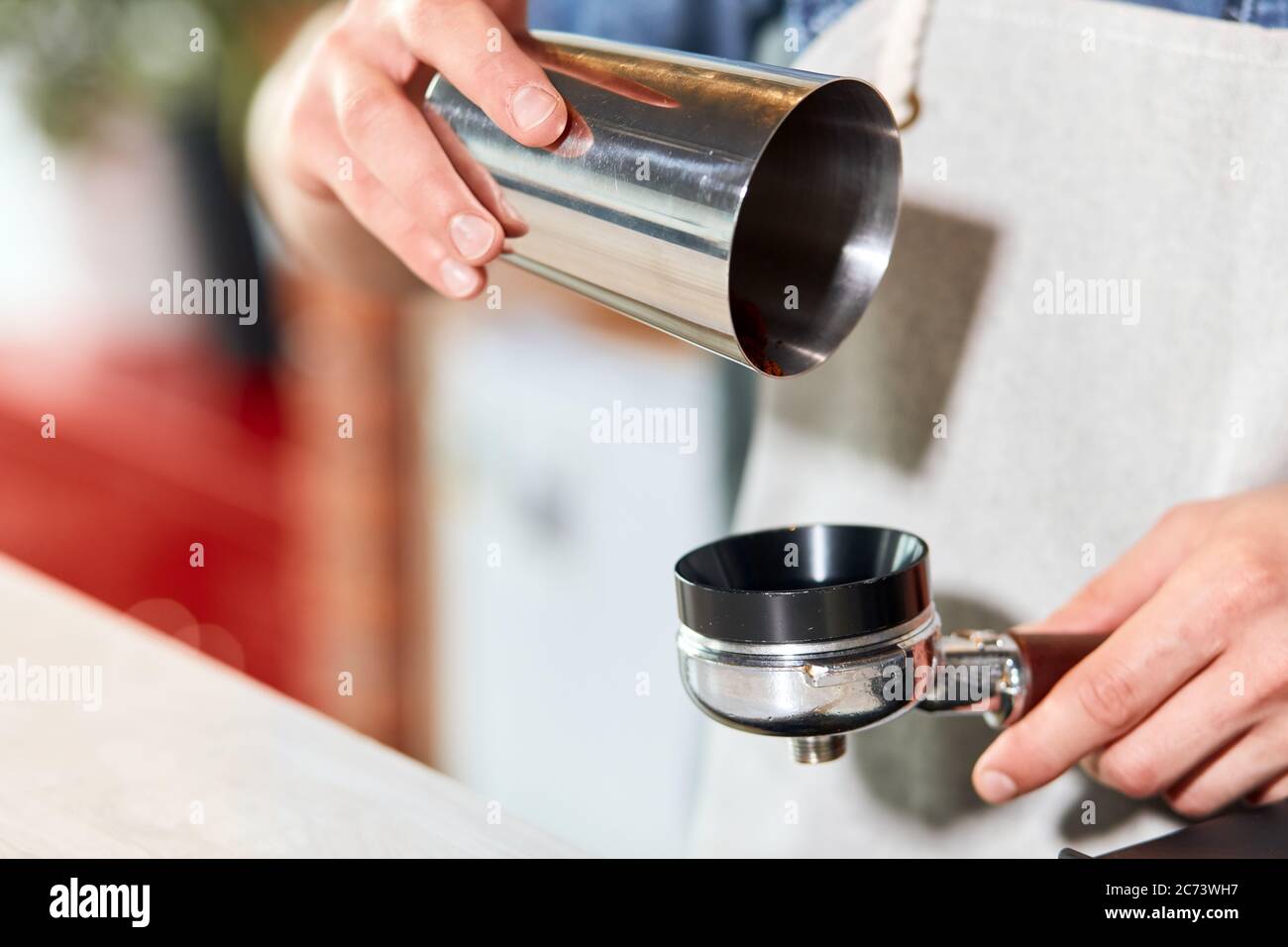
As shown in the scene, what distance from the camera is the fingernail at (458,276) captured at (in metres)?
0.67

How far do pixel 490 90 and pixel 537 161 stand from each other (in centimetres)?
4

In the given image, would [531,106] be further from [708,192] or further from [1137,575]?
[1137,575]

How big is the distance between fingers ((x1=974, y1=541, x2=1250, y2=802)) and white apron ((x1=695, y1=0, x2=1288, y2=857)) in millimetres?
205

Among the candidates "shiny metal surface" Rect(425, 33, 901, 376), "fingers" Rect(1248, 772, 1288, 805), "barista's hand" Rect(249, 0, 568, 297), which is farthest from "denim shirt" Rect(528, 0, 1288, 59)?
"fingers" Rect(1248, 772, 1288, 805)

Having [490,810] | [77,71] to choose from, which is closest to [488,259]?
[490,810]

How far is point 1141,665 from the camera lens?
637 mm

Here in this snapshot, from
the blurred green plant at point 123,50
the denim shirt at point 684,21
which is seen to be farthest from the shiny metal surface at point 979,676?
the blurred green plant at point 123,50

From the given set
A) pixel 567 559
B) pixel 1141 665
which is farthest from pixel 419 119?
pixel 567 559

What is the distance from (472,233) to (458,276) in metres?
0.06

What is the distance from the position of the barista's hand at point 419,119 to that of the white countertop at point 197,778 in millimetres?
278

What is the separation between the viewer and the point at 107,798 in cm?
64

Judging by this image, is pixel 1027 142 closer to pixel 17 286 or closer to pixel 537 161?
pixel 537 161

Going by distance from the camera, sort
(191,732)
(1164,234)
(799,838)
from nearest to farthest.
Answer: (191,732), (1164,234), (799,838)

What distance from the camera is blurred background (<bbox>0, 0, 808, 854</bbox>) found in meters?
1.73
